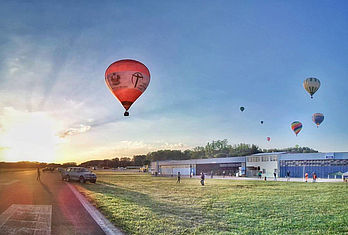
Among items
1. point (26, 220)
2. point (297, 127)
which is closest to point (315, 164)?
point (297, 127)

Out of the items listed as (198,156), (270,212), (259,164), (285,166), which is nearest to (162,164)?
(259,164)

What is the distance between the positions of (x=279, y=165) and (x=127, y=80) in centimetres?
5591

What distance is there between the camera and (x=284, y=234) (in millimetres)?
9758

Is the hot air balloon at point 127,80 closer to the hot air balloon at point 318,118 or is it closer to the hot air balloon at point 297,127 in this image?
the hot air balloon at point 318,118

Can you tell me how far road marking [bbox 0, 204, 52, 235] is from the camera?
383 inches

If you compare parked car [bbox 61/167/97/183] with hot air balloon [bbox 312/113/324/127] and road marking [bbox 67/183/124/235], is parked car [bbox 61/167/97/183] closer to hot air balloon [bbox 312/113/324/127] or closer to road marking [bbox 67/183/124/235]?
road marking [bbox 67/183/124/235]

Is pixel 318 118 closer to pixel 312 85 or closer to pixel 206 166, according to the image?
pixel 312 85

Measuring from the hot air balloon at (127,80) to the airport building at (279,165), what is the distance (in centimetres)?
4518

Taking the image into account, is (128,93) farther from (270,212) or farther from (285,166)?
(285,166)

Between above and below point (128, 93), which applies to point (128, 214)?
below

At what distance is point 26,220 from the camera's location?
1141cm

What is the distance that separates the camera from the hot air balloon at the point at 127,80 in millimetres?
23016

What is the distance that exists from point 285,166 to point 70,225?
65171mm

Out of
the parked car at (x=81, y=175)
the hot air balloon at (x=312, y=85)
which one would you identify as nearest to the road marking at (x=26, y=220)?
the parked car at (x=81, y=175)
